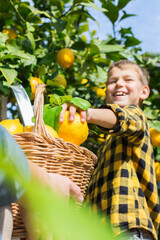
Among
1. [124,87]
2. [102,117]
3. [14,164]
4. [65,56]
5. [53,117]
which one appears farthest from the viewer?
[65,56]

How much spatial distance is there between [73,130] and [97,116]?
0.11 meters

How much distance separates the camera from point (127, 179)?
3.10ft

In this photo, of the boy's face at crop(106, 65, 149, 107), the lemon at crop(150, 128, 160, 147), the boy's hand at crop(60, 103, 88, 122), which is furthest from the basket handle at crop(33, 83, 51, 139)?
the lemon at crop(150, 128, 160, 147)

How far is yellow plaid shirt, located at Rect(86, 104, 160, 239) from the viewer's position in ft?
2.82

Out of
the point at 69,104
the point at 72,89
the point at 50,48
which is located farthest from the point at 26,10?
the point at 69,104

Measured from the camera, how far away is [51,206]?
82 millimetres

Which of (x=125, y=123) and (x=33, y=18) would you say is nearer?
(x=125, y=123)

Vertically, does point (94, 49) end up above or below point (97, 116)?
above

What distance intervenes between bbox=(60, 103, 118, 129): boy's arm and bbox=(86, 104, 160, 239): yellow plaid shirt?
0.06ft

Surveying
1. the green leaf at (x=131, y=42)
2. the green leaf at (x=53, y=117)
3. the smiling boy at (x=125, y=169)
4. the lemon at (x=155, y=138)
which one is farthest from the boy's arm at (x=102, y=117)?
the green leaf at (x=131, y=42)

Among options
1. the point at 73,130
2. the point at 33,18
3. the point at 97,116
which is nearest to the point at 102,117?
the point at 97,116

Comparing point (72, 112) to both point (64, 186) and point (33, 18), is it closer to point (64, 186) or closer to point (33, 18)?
point (64, 186)

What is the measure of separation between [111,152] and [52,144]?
1.82 feet

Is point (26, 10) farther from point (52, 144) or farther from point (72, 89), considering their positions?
point (52, 144)
